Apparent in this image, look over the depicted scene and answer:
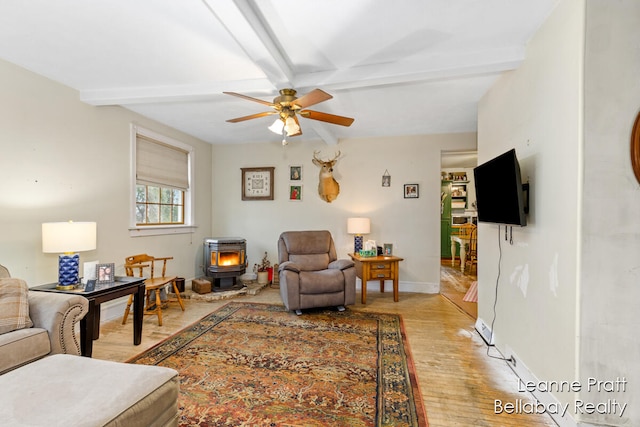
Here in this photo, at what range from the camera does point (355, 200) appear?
4.88 m

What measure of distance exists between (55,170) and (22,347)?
182 cm

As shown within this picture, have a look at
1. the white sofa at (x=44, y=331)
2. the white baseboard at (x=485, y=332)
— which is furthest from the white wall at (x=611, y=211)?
the white sofa at (x=44, y=331)

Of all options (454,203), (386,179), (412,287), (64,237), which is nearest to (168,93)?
(64,237)

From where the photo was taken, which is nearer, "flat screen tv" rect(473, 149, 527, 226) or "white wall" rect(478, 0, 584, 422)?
"white wall" rect(478, 0, 584, 422)

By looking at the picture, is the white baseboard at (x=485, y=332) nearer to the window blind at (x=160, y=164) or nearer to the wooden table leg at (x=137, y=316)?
the wooden table leg at (x=137, y=316)

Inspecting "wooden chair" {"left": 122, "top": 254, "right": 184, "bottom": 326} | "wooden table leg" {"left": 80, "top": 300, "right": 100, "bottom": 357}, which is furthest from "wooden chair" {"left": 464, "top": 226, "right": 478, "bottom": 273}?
"wooden table leg" {"left": 80, "top": 300, "right": 100, "bottom": 357}

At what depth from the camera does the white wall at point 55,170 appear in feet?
8.16

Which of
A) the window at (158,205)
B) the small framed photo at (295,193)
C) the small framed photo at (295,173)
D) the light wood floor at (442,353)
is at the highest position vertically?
the small framed photo at (295,173)

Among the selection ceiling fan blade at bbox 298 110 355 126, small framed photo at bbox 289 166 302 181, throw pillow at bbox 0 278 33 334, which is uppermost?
ceiling fan blade at bbox 298 110 355 126

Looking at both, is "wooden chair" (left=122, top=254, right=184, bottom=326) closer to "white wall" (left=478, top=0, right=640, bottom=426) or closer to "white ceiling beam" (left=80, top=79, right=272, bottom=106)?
"white ceiling beam" (left=80, top=79, right=272, bottom=106)

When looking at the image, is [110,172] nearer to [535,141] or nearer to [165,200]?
[165,200]

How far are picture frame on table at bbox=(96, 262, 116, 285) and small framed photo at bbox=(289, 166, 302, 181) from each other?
3.01 m

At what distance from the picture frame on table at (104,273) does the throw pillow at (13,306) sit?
2.04 feet

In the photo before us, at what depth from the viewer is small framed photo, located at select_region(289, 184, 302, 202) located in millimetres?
5055
